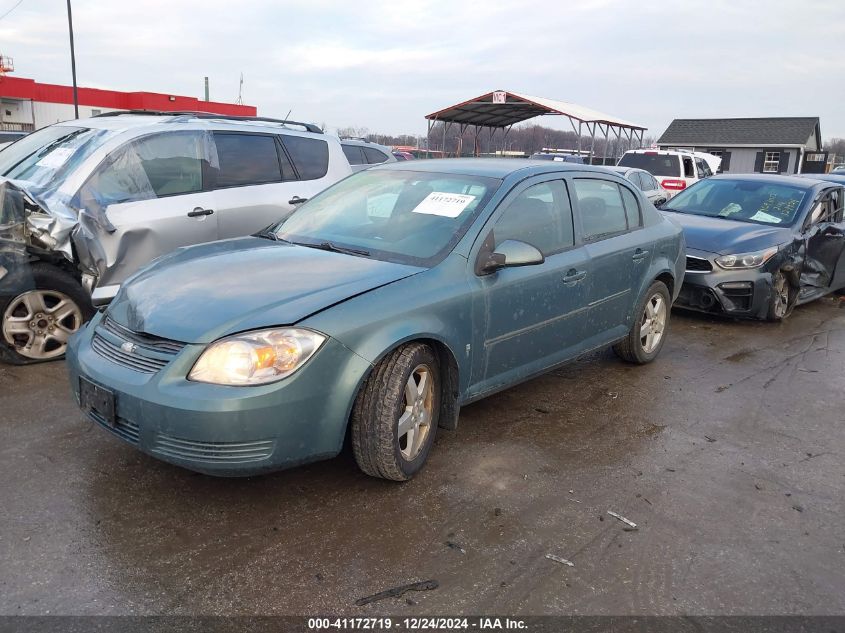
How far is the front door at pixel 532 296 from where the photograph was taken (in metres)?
3.82

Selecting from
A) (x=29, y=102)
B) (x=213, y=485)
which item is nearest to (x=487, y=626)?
(x=213, y=485)

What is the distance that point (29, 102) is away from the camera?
46812mm

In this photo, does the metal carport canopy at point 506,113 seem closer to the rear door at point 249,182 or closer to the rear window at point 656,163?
the rear window at point 656,163

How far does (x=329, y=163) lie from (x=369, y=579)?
5.01 metres

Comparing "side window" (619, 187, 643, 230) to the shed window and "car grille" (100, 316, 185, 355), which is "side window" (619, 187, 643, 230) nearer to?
"car grille" (100, 316, 185, 355)

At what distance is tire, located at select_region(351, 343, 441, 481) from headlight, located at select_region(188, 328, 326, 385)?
0.41m

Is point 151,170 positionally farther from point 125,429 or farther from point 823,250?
point 823,250

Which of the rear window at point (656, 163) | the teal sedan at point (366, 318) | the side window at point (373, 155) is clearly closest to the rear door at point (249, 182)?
the teal sedan at point (366, 318)

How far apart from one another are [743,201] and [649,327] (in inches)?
145

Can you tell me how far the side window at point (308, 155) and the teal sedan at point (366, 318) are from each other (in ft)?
6.88

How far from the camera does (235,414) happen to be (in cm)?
281

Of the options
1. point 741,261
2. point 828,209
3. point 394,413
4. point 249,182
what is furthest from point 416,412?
point 828,209

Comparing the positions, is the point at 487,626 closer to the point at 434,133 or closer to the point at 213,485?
the point at 213,485

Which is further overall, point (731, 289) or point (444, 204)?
point (731, 289)
